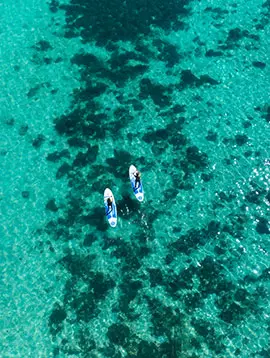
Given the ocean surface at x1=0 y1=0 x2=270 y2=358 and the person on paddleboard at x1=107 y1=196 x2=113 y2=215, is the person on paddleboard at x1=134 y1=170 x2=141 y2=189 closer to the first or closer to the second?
the ocean surface at x1=0 y1=0 x2=270 y2=358

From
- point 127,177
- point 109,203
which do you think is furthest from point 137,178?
point 109,203

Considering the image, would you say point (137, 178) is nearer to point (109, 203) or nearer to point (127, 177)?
point (127, 177)

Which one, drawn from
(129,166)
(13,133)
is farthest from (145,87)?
(13,133)

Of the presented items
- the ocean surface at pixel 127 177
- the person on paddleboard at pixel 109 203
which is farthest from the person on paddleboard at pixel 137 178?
the person on paddleboard at pixel 109 203

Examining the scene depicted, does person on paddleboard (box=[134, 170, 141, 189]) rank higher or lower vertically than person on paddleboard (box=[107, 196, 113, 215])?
higher

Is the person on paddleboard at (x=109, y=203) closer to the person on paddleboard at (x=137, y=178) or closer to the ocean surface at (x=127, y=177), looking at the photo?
the ocean surface at (x=127, y=177)

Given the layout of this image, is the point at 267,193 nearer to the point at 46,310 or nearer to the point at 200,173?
the point at 200,173

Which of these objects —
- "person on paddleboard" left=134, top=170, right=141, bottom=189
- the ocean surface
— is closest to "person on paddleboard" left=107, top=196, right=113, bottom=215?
the ocean surface

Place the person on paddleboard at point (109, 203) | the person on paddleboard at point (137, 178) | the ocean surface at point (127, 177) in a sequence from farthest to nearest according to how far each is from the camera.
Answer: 1. the person on paddleboard at point (137, 178)
2. the person on paddleboard at point (109, 203)
3. the ocean surface at point (127, 177)
